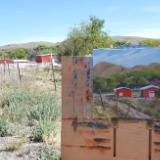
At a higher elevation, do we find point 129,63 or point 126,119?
point 129,63

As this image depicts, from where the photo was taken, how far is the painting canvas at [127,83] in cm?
855

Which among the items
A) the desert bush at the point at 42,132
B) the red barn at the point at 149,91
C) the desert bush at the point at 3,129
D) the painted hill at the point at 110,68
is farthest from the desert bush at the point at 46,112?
the red barn at the point at 149,91

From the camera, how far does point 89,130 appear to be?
9055mm

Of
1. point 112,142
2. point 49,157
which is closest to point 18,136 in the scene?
point 49,157

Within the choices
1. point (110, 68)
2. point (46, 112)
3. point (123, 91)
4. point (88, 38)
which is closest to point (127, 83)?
point (123, 91)

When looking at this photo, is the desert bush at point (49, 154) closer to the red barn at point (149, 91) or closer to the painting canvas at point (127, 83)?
the painting canvas at point (127, 83)

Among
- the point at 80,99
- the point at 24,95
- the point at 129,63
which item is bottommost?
the point at 24,95

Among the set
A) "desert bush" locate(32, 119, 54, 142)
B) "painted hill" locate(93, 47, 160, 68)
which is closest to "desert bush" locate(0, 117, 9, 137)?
"desert bush" locate(32, 119, 54, 142)

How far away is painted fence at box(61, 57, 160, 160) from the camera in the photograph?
28.5 ft

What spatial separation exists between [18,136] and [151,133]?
13.9ft

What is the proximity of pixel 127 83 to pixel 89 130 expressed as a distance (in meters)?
0.97

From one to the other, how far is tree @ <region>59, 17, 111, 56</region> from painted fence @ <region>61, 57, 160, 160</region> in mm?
65057

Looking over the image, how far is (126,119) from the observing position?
8.74 meters

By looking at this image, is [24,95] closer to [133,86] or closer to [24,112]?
[24,112]
